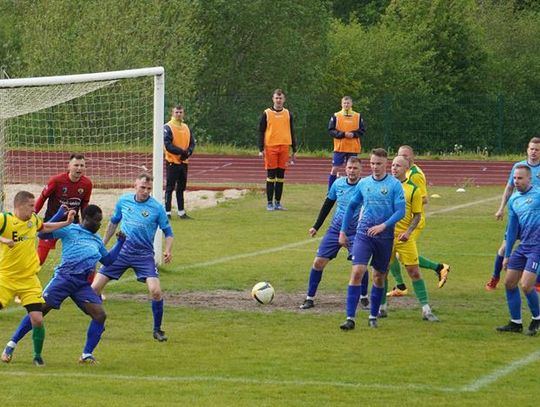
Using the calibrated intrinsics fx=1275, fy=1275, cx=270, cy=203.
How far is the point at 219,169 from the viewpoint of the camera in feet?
119

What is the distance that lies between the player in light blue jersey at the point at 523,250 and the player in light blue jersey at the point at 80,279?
14.0 feet

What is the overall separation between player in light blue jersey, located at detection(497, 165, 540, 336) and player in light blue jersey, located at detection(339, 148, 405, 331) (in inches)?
47.5

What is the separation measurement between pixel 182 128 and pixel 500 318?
10893 mm

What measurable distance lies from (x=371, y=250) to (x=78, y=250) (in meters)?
3.28

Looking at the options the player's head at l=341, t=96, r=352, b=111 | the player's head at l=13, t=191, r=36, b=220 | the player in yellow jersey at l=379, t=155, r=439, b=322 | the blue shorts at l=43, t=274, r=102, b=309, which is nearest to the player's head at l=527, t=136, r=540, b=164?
the player in yellow jersey at l=379, t=155, r=439, b=322

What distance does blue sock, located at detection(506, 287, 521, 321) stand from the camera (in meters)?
13.2

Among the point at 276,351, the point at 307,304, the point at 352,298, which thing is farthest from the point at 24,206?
the point at 307,304

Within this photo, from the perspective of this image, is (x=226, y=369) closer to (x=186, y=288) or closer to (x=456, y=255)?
(x=186, y=288)

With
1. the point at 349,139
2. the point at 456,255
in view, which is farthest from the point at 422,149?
the point at 456,255

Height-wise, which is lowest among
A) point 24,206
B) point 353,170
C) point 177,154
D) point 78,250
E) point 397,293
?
point 397,293

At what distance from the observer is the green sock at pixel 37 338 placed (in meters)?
11.2

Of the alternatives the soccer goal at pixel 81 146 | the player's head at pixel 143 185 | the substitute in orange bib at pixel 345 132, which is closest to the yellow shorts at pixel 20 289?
the player's head at pixel 143 185

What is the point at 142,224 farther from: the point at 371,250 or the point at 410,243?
the point at 410,243

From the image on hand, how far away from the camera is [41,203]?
14672mm
